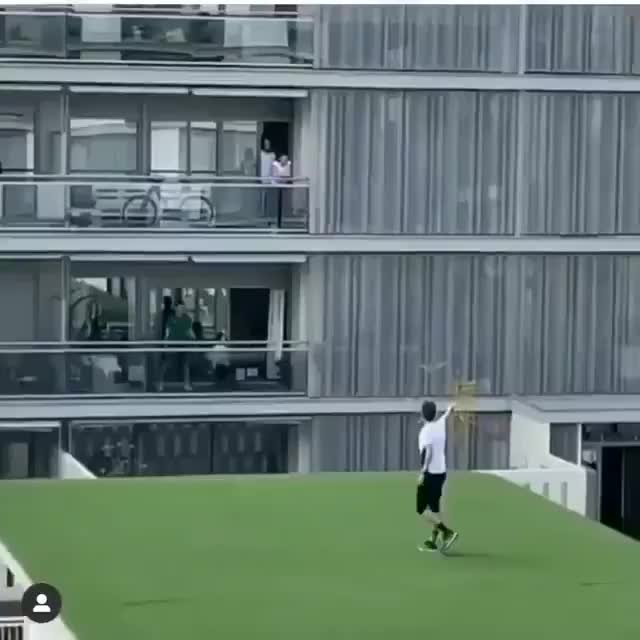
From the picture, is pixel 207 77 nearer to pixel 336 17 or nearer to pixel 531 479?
pixel 336 17

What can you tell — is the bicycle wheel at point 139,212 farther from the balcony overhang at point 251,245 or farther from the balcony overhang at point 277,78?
the balcony overhang at point 277,78

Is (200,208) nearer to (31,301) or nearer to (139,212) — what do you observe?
(139,212)

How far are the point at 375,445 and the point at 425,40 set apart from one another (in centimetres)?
516

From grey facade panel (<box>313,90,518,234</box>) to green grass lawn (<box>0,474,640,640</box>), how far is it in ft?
17.1

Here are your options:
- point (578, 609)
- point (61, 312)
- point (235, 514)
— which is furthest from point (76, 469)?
point (578, 609)

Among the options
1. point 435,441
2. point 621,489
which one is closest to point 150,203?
point 621,489

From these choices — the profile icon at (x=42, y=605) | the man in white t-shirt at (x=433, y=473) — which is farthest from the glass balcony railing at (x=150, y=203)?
the profile icon at (x=42, y=605)

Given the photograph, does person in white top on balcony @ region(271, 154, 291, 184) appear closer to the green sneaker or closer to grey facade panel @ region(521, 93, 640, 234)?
grey facade panel @ region(521, 93, 640, 234)

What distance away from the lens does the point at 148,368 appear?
23641mm

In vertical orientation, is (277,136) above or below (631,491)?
above

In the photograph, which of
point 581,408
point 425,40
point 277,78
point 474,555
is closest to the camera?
point 474,555

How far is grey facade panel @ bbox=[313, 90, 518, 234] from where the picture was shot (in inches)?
926

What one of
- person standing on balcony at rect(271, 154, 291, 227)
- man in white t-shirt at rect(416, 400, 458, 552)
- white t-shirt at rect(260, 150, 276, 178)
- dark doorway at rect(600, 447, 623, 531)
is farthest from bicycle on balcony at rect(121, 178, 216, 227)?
man in white t-shirt at rect(416, 400, 458, 552)

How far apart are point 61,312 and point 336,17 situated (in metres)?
5.13
